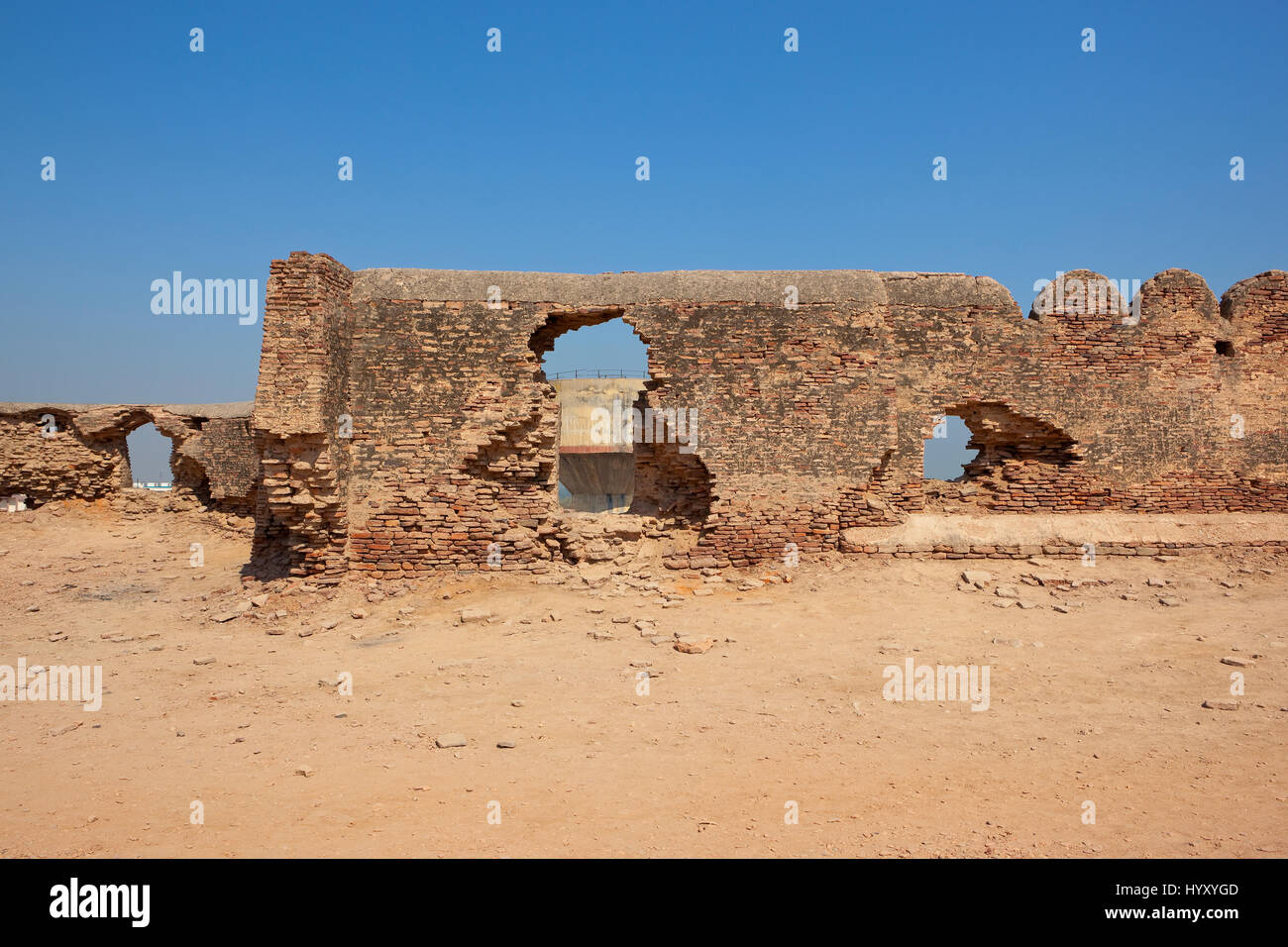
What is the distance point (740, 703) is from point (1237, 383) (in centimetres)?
907

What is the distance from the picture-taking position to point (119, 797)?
4.36 metres

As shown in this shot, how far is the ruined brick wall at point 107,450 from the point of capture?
44.5 ft

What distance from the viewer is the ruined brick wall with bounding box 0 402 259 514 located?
13.6 meters

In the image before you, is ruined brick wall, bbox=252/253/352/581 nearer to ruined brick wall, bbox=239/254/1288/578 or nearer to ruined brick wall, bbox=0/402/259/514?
ruined brick wall, bbox=239/254/1288/578

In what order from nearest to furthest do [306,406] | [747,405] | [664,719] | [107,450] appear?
[664,719] < [306,406] < [747,405] < [107,450]

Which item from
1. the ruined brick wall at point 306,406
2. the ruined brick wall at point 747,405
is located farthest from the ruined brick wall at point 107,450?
the ruined brick wall at point 306,406

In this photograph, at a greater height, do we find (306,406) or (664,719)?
(306,406)

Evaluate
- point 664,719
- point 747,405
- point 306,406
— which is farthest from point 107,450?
point 664,719

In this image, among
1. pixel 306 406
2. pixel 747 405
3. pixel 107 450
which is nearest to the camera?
pixel 306 406

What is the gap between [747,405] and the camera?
29.7 feet

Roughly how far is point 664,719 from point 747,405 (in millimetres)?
4734

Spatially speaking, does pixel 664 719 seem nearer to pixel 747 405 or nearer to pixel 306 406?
pixel 747 405

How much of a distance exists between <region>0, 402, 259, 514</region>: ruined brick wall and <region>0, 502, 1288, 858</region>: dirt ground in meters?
4.52
